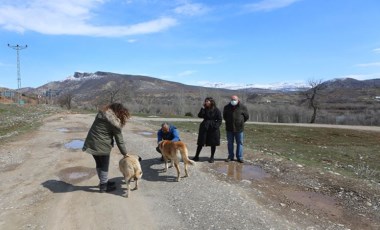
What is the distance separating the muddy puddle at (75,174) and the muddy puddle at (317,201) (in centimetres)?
506

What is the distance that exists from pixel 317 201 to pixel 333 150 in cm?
1376

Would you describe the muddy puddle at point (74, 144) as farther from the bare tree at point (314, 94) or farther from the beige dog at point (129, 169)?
the bare tree at point (314, 94)

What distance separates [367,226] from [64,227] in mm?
5377

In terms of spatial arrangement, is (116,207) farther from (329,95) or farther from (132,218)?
(329,95)

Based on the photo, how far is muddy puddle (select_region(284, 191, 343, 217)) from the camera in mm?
7811

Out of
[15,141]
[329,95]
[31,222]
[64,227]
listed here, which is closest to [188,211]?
[64,227]

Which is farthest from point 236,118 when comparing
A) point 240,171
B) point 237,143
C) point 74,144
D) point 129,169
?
point 74,144

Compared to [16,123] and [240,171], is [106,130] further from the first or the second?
[16,123]

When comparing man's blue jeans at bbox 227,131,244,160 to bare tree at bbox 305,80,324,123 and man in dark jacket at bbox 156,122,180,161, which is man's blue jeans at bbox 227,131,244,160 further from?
bare tree at bbox 305,80,324,123

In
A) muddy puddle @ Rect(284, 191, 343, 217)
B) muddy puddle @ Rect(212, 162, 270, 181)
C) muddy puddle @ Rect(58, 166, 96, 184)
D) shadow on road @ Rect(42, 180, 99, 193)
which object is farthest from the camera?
muddy puddle @ Rect(212, 162, 270, 181)

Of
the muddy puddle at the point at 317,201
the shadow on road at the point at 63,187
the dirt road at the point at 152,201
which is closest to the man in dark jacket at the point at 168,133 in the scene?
the dirt road at the point at 152,201

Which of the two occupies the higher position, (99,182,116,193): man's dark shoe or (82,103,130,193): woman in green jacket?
(82,103,130,193): woman in green jacket

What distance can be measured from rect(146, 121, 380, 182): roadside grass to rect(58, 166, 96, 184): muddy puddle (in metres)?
6.44

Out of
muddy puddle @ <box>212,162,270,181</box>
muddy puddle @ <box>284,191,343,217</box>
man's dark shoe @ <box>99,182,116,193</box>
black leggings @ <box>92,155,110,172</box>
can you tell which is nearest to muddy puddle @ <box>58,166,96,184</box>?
man's dark shoe @ <box>99,182,116,193</box>
